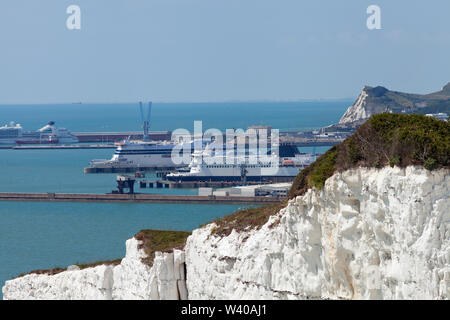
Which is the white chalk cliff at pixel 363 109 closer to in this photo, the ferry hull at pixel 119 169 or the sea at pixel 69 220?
the ferry hull at pixel 119 169

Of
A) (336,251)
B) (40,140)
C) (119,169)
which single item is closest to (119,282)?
(336,251)

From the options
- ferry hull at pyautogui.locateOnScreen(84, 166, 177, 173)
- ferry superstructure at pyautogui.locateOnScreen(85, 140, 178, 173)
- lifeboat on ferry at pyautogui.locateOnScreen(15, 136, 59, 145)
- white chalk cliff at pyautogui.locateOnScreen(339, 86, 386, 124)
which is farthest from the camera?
white chalk cliff at pyautogui.locateOnScreen(339, 86, 386, 124)

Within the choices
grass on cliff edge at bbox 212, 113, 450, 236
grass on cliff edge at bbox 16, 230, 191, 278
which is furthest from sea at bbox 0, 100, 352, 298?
grass on cliff edge at bbox 212, 113, 450, 236

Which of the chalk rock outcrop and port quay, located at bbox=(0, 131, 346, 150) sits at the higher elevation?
the chalk rock outcrop

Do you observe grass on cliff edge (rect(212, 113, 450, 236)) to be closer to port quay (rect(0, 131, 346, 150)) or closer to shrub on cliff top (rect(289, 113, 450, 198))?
shrub on cliff top (rect(289, 113, 450, 198))

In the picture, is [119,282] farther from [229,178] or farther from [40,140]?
[40,140]

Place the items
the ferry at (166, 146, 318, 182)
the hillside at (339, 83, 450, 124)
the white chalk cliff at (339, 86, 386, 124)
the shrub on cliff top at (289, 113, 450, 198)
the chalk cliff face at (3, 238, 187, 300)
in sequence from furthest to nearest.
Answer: the white chalk cliff at (339, 86, 386, 124) → the hillside at (339, 83, 450, 124) → the ferry at (166, 146, 318, 182) → the chalk cliff face at (3, 238, 187, 300) → the shrub on cliff top at (289, 113, 450, 198)

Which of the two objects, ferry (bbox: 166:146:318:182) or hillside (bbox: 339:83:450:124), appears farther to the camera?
hillside (bbox: 339:83:450:124)
